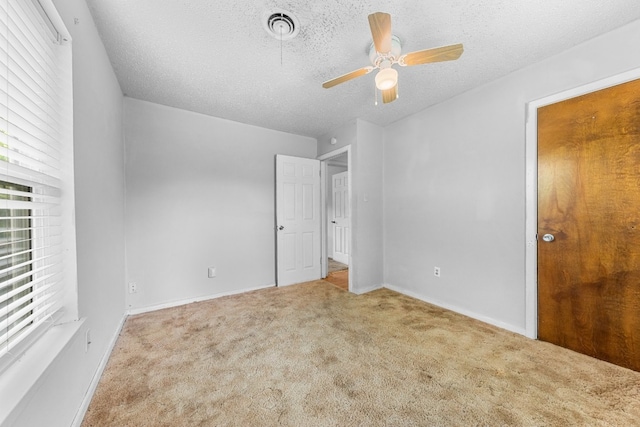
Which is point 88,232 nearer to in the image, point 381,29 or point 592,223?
point 381,29

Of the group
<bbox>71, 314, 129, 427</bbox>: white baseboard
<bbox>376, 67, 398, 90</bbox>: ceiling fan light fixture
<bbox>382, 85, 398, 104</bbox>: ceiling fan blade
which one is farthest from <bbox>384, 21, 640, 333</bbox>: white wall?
<bbox>71, 314, 129, 427</bbox>: white baseboard

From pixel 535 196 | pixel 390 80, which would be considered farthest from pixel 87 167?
pixel 535 196

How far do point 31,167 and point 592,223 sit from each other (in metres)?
3.51

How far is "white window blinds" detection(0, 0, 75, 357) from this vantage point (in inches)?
35.2

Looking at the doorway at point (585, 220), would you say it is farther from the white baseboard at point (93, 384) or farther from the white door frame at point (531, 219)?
the white baseboard at point (93, 384)

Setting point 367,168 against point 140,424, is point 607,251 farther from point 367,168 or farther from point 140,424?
point 140,424

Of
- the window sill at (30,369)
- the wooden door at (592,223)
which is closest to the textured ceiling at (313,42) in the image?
the wooden door at (592,223)

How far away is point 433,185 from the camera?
9.89 feet

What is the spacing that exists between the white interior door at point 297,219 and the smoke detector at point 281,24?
202cm

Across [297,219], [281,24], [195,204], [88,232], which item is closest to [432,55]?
[281,24]

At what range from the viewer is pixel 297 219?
154 inches

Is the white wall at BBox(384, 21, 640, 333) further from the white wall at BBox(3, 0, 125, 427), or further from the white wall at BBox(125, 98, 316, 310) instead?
the white wall at BBox(3, 0, 125, 427)

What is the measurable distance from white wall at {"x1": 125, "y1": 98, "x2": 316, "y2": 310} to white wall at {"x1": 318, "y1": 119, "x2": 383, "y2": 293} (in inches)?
47.4

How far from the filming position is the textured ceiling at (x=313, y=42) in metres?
1.56
